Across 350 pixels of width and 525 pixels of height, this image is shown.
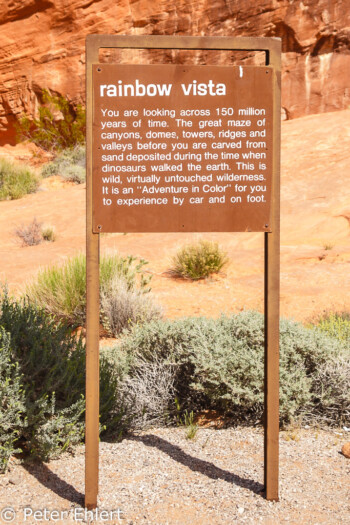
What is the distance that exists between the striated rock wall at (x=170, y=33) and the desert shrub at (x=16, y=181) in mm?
5401

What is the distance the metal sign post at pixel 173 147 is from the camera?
292cm

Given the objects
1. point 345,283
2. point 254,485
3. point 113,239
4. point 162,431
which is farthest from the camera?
point 113,239

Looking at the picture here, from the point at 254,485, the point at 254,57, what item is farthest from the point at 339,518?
the point at 254,57

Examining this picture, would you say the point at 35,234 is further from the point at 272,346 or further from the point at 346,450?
the point at 272,346

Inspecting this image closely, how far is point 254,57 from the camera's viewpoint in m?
20.7

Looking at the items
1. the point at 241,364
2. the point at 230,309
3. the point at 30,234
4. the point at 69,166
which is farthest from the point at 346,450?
the point at 69,166

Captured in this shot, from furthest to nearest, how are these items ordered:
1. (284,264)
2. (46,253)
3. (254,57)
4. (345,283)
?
(254,57) < (46,253) < (284,264) < (345,283)

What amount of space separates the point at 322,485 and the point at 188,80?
2377 millimetres

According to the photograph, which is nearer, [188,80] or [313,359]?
[188,80]

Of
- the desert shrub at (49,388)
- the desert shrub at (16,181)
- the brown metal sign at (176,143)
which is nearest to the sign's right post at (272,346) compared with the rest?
the brown metal sign at (176,143)

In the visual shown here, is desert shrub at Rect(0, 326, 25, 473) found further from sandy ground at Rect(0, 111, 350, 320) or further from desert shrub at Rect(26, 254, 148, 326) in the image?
desert shrub at Rect(26, 254, 148, 326)

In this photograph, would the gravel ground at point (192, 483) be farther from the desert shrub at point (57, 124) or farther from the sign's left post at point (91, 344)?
the desert shrub at point (57, 124)

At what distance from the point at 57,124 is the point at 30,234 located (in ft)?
41.7

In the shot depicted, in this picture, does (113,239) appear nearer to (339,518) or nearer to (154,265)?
(154,265)
